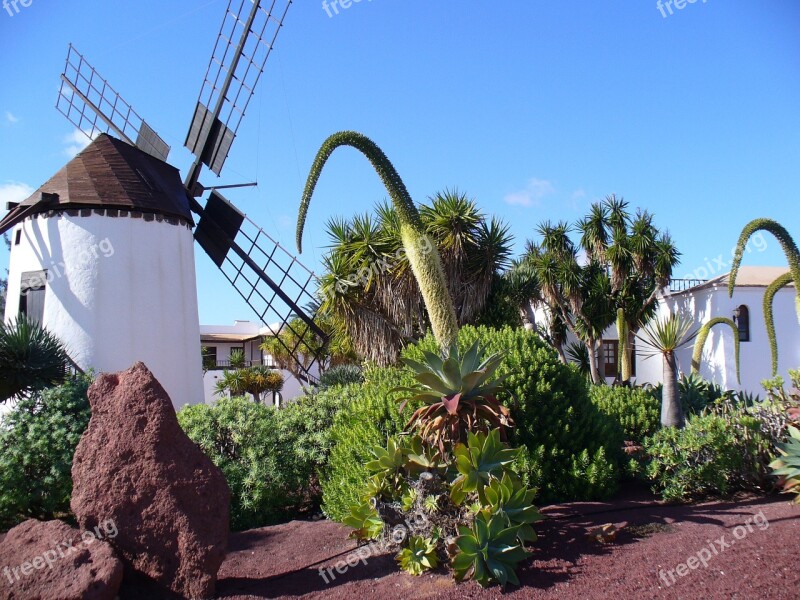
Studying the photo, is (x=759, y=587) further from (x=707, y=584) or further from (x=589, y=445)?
(x=589, y=445)

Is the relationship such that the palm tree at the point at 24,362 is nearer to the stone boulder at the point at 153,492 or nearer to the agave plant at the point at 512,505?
the stone boulder at the point at 153,492

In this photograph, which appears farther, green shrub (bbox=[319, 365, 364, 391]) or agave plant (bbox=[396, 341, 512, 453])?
green shrub (bbox=[319, 365, 364, 391])

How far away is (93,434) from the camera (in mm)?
6125

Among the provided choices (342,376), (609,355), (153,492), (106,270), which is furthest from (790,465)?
(609,355)

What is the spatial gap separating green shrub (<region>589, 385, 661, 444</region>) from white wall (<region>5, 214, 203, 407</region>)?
10.2 m

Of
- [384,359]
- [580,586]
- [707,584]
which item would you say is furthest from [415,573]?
[384,359]

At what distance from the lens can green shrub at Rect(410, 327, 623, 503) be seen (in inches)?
283

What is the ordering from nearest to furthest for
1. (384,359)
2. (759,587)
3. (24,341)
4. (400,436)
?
(759,587) → (400,436) → (24,341) → (384,359)

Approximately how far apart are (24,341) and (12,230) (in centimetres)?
698

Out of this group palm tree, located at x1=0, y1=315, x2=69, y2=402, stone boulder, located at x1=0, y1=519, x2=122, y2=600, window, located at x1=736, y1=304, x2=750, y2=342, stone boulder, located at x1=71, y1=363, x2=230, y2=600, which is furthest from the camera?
window, located at x1=736, y1=304, x2=750, y2=342

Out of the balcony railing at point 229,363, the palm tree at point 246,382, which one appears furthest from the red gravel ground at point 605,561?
the balcony railing at point 229,363

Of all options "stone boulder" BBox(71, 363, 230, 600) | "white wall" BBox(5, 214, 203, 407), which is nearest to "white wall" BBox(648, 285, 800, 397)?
"white wall" BBox(5, 214, 203, 407)

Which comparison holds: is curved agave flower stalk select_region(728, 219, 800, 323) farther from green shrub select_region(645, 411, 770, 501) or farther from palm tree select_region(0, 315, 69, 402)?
palm tree select_region(0, 315, 69, 402)

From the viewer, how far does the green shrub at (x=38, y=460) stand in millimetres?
8219
